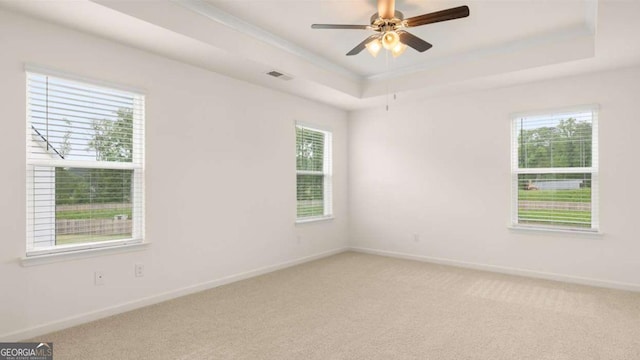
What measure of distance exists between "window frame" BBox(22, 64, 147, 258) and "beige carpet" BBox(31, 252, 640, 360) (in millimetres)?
635

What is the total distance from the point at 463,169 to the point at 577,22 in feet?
7.17

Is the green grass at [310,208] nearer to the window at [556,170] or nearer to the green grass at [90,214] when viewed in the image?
the green grass at [90,214]

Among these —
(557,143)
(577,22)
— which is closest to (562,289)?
(557,143)

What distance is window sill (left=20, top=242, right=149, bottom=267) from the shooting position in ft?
9.11

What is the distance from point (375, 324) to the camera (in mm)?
3025

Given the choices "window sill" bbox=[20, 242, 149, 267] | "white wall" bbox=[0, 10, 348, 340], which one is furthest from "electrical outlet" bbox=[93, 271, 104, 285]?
"window sill" bbox=[20, 242, 149, 267]

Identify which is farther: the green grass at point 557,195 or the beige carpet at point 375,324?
the green grass at point 557,195

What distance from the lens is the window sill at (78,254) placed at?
2.78m

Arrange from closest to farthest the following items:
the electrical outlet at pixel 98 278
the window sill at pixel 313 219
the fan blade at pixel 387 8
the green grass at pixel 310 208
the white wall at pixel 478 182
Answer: the fan blade at pixel 387 8, the electrical outlet at pixel 98 278, the white wall at pixel 478 182, the window sill at pixel 313 219, the green grass at pixel 310 208

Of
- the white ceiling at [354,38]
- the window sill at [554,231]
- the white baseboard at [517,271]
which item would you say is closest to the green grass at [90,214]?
the white ceiling at [354,38]

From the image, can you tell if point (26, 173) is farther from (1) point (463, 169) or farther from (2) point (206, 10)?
(1) point (463, 169)

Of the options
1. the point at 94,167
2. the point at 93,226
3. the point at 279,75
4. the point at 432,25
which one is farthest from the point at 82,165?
the point at 432,25

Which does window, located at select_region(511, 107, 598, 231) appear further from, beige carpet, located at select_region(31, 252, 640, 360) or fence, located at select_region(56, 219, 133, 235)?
fence, located at select_region(56, 219, 133, 235)

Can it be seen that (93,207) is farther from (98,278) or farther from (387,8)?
(387,8)
